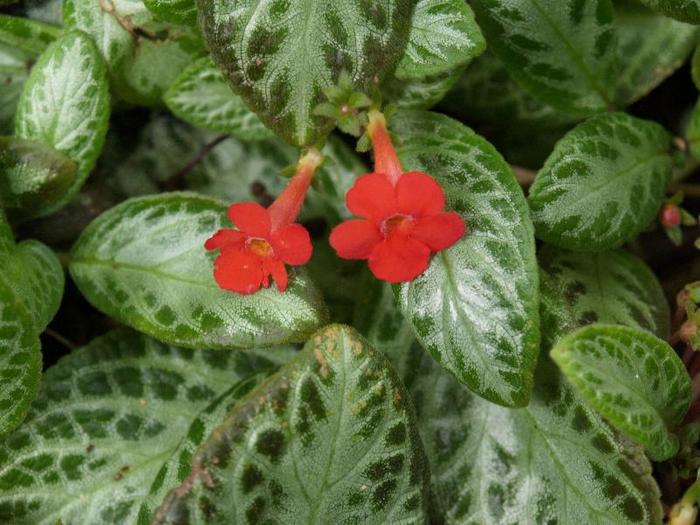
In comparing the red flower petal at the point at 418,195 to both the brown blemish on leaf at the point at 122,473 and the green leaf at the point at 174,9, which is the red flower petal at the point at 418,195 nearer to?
the green leaf at the point at 174,9

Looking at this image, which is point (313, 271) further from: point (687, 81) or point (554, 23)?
point (687, 81)

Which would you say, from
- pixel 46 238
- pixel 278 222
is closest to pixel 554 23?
pixel 278 222

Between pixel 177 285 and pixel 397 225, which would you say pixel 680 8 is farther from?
pixel 177 285

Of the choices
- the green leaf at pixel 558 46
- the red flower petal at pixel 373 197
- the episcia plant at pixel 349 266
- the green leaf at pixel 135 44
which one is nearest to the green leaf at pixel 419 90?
the episcia plant at pixel 349 266

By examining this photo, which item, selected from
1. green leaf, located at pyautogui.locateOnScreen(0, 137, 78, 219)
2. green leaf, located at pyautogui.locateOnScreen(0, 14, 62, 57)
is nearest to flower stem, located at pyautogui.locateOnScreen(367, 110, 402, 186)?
green leaf, located at pyautogui.locateOnScreen(0, 137, 78, 219)

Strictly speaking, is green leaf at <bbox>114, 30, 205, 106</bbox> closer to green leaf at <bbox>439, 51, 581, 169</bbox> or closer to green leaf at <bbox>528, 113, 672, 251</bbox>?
green leaf at <bbox>439, 51, 581, 169</bbox>

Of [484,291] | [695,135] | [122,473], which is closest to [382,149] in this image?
[484,291]

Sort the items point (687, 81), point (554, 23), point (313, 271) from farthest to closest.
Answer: point (687, 81), point (313, 271), point (554, 23)
